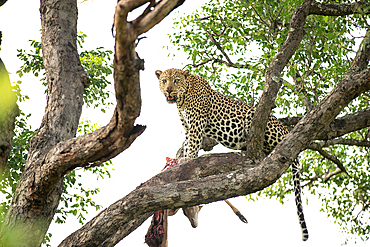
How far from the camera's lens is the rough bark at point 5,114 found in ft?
13.5

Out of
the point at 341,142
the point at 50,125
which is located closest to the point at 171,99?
the point at 50,125

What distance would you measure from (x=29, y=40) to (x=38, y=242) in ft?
14.1

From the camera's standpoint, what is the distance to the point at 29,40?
7500 mm

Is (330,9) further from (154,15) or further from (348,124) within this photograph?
(154,15)

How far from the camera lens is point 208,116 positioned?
6234 millimetres

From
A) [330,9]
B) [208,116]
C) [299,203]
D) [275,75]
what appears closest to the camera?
[275,75]

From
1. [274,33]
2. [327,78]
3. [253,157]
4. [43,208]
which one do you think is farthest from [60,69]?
[327,78]

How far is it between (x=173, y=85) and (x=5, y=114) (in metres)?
2.78

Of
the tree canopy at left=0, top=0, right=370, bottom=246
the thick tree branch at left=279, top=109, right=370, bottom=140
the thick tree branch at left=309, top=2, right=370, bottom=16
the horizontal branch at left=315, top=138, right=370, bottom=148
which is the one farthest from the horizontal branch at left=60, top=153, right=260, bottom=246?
the horizontal branch at left=315, top=138, right=370, bottom=148

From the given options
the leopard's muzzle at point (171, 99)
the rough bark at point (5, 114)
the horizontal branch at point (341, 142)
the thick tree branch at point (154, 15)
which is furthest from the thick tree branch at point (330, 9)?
the rough bark at point (5, 114)

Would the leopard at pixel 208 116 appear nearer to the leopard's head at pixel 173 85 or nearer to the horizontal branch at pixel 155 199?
the leopard's head at pixel 173 85

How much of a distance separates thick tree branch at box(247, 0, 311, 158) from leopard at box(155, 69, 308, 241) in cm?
76

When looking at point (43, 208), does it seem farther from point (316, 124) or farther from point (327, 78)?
point (327, 78)

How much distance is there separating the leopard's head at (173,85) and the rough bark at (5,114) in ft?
8.46
